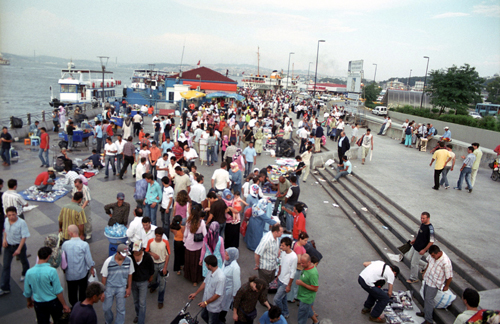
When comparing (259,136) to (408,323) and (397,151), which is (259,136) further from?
(408,323)

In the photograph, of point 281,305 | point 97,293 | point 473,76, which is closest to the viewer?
point 97,293

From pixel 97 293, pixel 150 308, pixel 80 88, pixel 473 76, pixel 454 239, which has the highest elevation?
pixel 473 76

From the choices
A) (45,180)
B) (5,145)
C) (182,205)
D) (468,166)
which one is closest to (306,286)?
(182,205)

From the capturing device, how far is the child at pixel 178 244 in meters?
5.78

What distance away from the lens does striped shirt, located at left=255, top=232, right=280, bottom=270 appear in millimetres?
5195

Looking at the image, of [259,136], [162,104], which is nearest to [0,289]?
[259,136]

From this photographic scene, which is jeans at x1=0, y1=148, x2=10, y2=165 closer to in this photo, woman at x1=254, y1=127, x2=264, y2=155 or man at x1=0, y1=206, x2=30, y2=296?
man at x1=0, y1=206, x2=30, y2=296

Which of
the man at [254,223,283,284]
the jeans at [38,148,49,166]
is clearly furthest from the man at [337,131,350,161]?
the jeans at [38,148,49,166]

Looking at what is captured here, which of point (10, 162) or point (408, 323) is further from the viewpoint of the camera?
point (10, 162)

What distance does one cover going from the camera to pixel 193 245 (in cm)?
574

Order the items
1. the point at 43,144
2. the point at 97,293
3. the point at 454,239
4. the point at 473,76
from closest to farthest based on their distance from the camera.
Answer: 1. the point at 97,293
2. the point at 454,239
3. the point at 43,144
4. the point at 473,76

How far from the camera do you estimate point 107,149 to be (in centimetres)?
1113

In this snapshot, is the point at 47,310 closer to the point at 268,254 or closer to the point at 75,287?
the point at 75,287

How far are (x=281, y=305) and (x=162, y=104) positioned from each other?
29.6m
